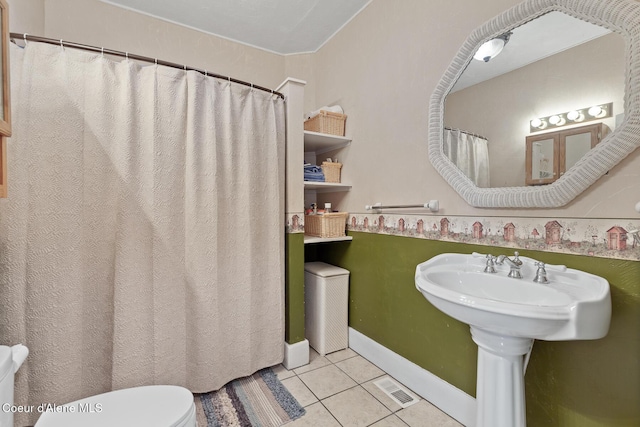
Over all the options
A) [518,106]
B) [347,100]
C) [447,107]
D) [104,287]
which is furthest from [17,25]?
[518,106]

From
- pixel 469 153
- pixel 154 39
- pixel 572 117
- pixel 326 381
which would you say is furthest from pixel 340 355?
pixel 154 39

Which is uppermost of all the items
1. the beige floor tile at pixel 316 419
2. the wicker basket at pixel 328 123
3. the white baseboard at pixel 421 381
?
the wicker basket at pixel 328 123

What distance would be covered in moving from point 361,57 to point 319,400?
2392mm

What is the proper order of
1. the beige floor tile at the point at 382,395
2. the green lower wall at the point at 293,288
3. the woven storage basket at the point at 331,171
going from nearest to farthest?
the beige floor tile at the point at 382,395, the green lower wall at the point at 293,288, the woven storage basket at the point at 331,171

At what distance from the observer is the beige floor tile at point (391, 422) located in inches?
56.9

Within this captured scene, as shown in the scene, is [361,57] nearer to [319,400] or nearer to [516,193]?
[516,193]

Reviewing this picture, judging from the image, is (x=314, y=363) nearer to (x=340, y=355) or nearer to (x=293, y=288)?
(x=340, y=355)

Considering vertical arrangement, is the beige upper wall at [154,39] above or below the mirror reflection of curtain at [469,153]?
above

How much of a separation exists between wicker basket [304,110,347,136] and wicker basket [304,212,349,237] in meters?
0.67

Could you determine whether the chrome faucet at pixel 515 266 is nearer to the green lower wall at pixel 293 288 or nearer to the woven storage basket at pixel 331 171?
the green lower wall at pixel 293 288

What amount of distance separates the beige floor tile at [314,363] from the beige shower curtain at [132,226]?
28 centimetres

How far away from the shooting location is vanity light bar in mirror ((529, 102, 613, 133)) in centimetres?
104

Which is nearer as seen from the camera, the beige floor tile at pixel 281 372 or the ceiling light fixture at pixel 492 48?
the ceiling light fixture at pixel 492 48

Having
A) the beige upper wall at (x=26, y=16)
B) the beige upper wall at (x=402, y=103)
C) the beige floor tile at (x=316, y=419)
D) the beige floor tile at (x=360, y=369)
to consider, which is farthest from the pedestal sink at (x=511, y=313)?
the beige upper wall at (x=26, y=16)
